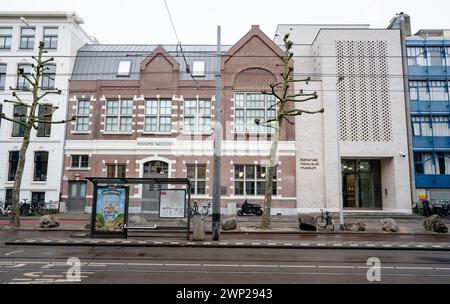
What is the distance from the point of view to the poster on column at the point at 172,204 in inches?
617

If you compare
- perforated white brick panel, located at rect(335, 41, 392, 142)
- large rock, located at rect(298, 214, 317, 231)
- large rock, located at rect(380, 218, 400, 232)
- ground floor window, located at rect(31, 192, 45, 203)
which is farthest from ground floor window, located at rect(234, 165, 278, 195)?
ground floor window, located at rect(31, 192, 45, 203)

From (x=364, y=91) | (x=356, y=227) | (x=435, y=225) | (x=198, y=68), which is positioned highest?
(x=198, y=68)

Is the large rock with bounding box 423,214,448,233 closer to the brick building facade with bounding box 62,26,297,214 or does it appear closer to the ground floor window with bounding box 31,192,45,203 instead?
the brick building facade with bounding box 62,26,297,214

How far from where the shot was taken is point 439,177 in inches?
1013

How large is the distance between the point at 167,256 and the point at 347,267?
219 inches

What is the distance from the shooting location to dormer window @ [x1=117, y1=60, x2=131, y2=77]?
27509 mm

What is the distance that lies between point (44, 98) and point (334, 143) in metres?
24.7

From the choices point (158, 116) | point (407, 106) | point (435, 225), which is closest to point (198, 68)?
point (158, 116)

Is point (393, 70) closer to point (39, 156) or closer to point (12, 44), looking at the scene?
point (39, 156)

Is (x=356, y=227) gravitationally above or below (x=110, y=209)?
Answer: below

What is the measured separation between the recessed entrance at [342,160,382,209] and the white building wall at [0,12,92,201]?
79.6ft

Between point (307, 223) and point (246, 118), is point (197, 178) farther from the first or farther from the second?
point (307, 223)

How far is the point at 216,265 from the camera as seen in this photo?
354 inches

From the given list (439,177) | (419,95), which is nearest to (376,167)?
(439,177)
